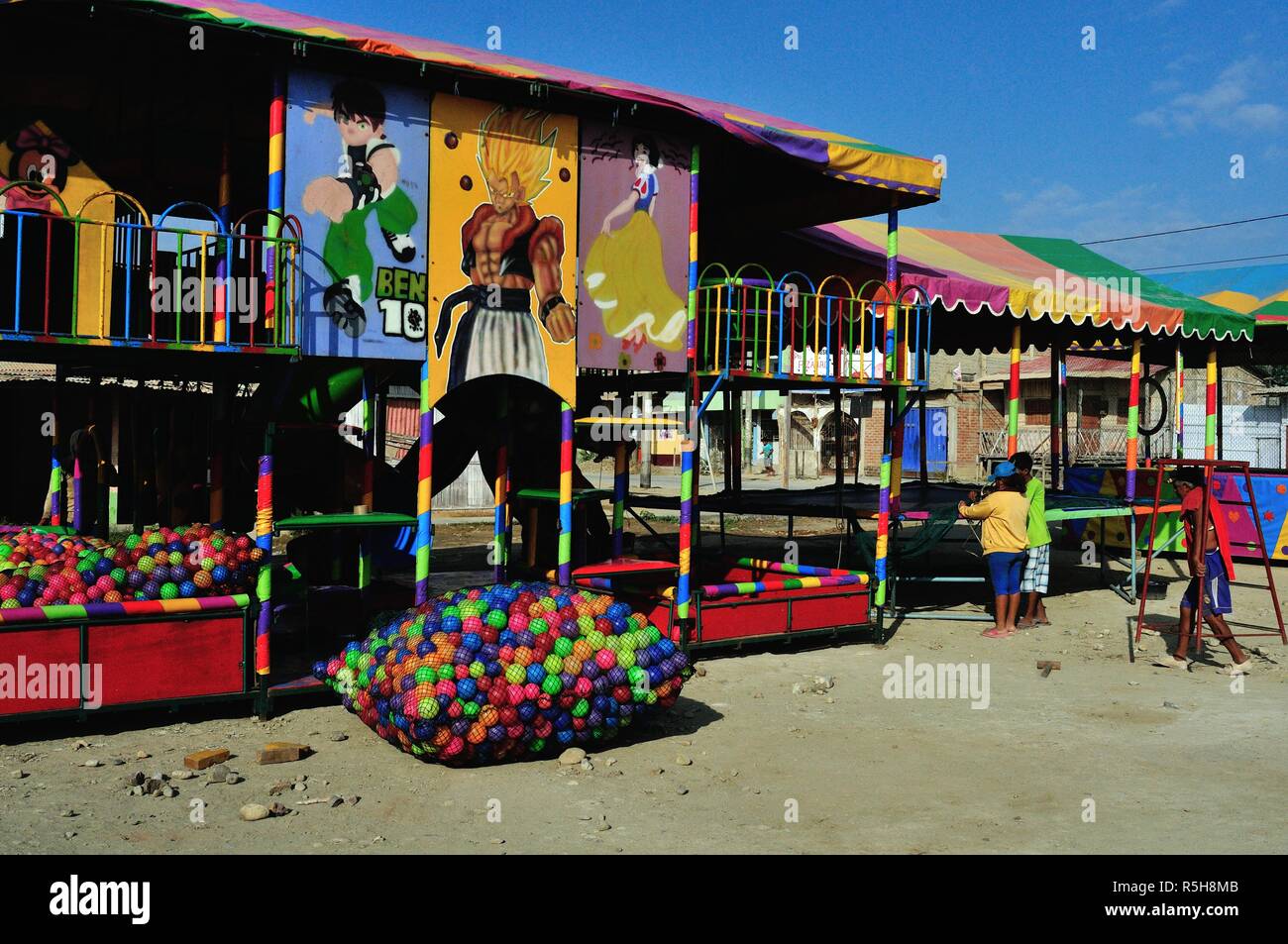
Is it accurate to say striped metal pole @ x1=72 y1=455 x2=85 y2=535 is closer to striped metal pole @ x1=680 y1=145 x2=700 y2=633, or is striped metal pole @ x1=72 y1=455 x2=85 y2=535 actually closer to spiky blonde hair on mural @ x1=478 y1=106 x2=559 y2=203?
spiky blonde hair on mural @ x1=478 y1=106 x2=559 y2=203

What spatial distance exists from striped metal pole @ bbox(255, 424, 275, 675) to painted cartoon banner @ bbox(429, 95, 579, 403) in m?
1.56

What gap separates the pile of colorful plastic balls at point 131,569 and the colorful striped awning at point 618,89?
147 inches

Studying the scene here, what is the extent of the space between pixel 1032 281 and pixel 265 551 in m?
11.6

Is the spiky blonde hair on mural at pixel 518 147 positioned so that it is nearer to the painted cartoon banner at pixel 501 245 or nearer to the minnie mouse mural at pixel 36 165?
the painted cartoon banner at pixel 501 245

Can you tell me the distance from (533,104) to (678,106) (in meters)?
1.28

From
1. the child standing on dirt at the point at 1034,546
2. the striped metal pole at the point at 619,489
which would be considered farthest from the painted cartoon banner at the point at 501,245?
the child standing on dirt at the point at 1034,546

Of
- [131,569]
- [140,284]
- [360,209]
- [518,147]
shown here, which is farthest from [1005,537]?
[140,284]

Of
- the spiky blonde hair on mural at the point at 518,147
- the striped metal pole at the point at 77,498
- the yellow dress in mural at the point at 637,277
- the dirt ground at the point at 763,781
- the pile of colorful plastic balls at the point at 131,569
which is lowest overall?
the dirt ground at the point at 763,781

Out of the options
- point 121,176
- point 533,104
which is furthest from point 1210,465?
point 121,176

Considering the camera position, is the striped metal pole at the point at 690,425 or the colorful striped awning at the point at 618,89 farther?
the striped metal pole at the point at 690,425

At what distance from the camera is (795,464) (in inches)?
1781

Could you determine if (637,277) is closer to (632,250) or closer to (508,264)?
(632,250)

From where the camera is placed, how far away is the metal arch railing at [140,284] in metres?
7.50
